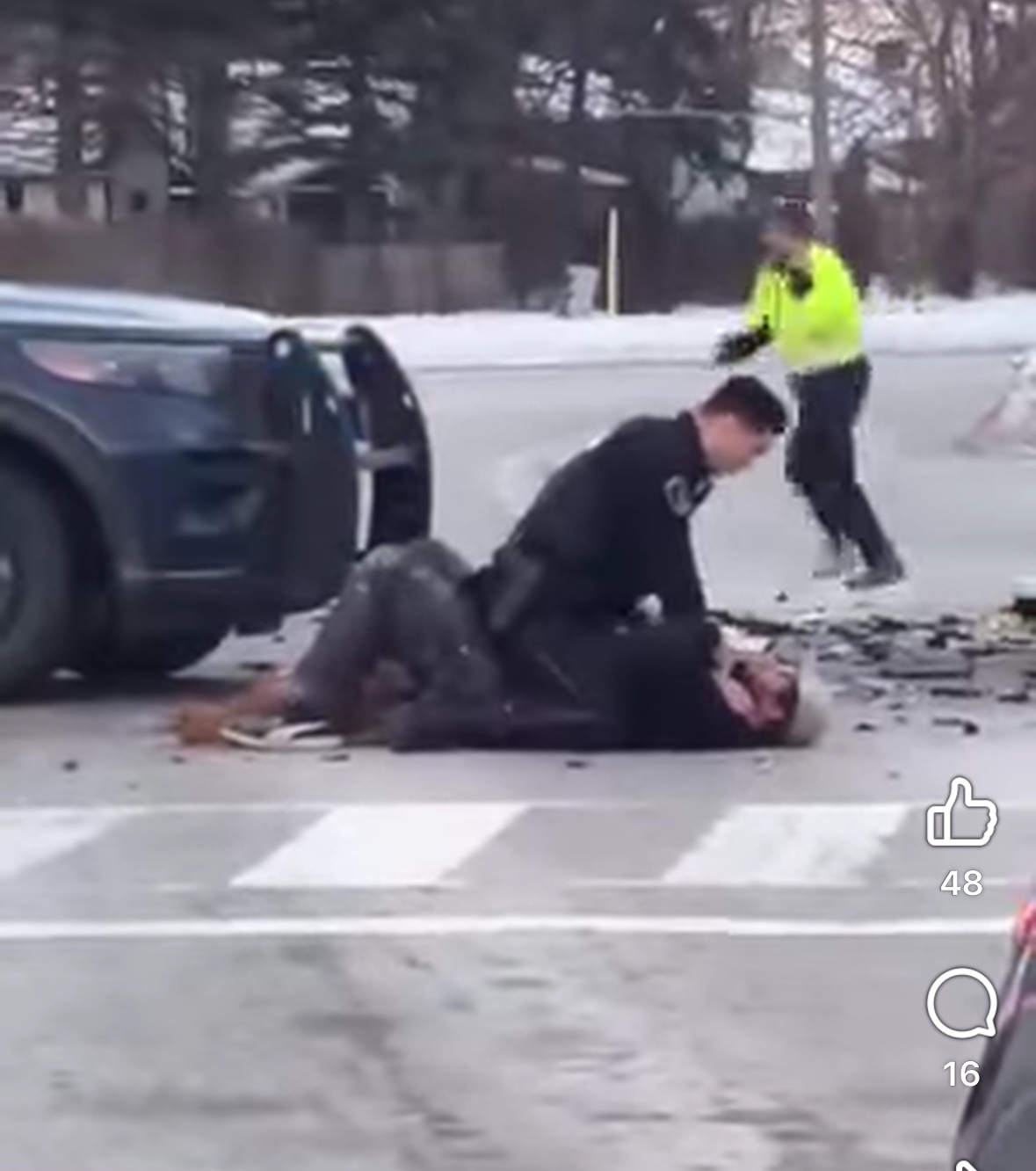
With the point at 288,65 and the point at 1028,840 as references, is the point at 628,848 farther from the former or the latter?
the point at 288,65

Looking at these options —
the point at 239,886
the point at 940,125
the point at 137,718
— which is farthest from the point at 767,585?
the point at 940,125

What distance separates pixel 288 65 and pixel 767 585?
1325 cm

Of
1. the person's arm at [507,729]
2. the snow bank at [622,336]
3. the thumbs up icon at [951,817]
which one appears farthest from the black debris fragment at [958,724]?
the snow bank at [622,336]

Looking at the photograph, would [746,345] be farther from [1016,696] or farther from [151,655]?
[1016,696]

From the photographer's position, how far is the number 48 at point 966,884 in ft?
31.9

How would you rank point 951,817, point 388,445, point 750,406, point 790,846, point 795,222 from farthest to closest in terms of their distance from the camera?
point 795,222 < point 388,445 < point 750,406 < point 951,817 < point 790,846

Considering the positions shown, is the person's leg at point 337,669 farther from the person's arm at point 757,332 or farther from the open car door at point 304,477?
the person's arm at point 757,332

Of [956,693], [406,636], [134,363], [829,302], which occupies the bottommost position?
[956,693]

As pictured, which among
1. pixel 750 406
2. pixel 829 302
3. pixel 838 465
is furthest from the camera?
pixel 829 302

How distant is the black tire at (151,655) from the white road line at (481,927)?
4.35 metres

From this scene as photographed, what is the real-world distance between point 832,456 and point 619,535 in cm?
651

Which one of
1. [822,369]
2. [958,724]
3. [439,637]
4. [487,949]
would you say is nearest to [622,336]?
[822,369]

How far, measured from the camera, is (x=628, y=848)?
1053cm

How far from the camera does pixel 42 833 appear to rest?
11031 millimetres
